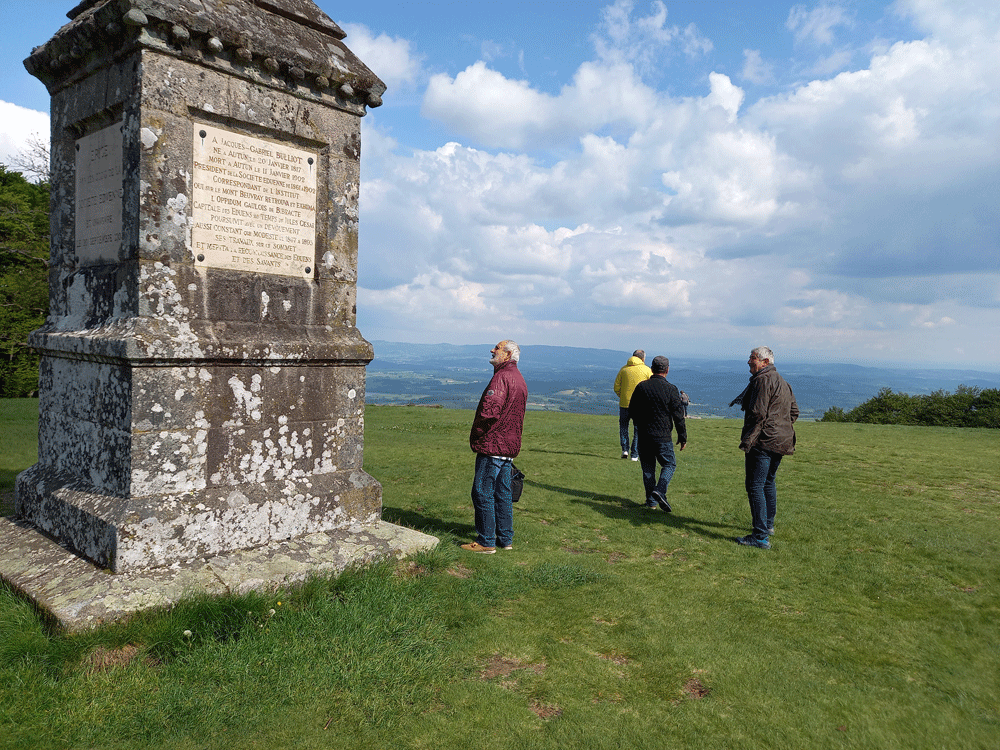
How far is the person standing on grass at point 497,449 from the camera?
6.50 metres

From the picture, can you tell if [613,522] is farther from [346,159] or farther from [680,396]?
[346,159]

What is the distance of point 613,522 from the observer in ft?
26.4

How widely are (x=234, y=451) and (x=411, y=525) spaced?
2.82m

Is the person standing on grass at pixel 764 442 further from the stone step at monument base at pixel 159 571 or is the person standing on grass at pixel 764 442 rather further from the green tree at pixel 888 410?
the green tree at pixel 888 410

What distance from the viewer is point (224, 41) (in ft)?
16.5

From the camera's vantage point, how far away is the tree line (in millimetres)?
27562

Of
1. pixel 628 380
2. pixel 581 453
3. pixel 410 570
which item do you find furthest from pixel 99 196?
pixel 581 453

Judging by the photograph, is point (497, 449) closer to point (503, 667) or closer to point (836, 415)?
point (503, 667)

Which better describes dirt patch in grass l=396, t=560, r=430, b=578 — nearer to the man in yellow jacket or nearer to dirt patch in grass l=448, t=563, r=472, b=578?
dirt patch in grass l=448, t=563, r=472, b=578

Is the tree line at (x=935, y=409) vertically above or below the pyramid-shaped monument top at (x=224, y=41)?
below

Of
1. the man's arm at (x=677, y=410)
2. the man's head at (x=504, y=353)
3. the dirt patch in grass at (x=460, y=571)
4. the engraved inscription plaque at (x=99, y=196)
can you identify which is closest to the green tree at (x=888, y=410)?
the man's arm at (x=677, y=410)

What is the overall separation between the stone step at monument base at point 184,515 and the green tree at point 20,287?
21.5 m

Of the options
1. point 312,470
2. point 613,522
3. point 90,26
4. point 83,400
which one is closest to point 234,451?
point 312,470

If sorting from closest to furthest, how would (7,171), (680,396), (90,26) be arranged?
(90,26) < (680,396) < (7,171)
